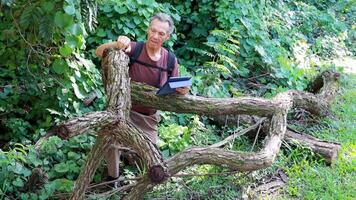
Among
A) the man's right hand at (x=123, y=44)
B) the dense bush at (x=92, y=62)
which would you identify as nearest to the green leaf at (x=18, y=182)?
the dense bush at (x=92, y=62)

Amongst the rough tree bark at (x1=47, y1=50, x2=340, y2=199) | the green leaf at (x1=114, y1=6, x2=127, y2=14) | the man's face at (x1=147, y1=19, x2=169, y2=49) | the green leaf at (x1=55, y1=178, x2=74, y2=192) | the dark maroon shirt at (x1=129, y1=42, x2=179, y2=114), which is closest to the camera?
the rough tree bark at (x1=47, y1=50, x2=340, y2=199)

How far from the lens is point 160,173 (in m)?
3.48

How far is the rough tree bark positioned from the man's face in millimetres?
269

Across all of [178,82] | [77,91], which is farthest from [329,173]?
[77,91]

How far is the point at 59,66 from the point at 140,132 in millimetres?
1165

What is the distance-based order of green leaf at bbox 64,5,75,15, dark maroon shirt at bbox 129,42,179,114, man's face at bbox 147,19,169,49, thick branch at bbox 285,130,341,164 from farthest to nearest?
thick branch at bbox 285,130,341,164 < dark maroon shirt at bbox 129,42,179,114 < man's face at bbox 147,19,169,49 < green leaf at bbox 64,5,75,15

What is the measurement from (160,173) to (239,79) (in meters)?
3.78

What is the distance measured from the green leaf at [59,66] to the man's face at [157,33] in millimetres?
825

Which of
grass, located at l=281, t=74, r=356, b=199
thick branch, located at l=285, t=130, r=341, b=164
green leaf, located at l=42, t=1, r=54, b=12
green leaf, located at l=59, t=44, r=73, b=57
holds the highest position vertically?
green leaf, located at l=42, t=1, r=54, b=12

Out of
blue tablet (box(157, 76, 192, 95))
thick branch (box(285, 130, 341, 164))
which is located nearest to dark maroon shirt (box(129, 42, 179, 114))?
blue tablet (box(157, 76, 192, 95))

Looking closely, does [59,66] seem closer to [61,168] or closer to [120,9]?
[61,168]

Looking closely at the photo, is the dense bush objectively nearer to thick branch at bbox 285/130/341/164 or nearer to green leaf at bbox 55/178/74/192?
green leaf at bbox 55/178/74/192

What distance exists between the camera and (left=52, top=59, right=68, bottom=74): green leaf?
426 cm

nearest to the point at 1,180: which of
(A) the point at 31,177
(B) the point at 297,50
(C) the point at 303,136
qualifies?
(A) the point at 31,177
